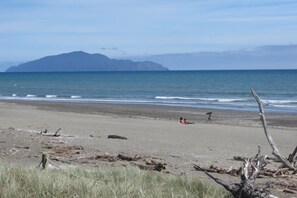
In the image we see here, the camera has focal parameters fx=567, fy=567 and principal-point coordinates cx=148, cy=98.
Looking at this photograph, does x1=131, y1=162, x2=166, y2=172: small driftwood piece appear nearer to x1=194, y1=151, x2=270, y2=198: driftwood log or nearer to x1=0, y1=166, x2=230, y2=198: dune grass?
x1=0, y1=166, x2=230, y2=198: dune grass

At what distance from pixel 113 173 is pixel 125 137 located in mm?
7290

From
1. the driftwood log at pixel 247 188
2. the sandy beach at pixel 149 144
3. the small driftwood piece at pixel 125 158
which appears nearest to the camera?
the driftwood log at pixel 247 188

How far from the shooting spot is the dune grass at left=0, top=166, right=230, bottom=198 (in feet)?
21.7

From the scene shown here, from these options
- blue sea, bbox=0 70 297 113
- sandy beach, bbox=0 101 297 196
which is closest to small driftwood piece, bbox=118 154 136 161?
sandy beach, bbox=0 101 297 196

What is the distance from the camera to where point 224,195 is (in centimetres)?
698

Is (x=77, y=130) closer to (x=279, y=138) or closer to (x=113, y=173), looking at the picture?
(x=279, y=138)

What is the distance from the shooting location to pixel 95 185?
272 inches

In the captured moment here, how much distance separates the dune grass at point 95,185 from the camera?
21.7 feet

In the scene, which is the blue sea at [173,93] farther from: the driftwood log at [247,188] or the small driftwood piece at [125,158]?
the driftwood log at [247,188]

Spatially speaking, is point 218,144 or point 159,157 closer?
point 159,157

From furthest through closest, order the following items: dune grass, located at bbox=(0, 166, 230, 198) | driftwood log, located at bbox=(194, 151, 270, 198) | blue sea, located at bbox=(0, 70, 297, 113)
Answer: blue sea, located at bbox=(0, 70, 297, 113), dune grass, located at bbox=(0, 166, 230, 198), driftwood log, located at bbox=(194, 151, 270, 198)

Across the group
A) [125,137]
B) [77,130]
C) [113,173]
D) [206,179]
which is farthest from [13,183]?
[77,130]

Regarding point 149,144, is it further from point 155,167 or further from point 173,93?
point 173,93

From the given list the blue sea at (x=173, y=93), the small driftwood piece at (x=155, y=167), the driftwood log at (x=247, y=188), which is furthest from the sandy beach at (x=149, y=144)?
the blue sea at (x=173, y=93)
